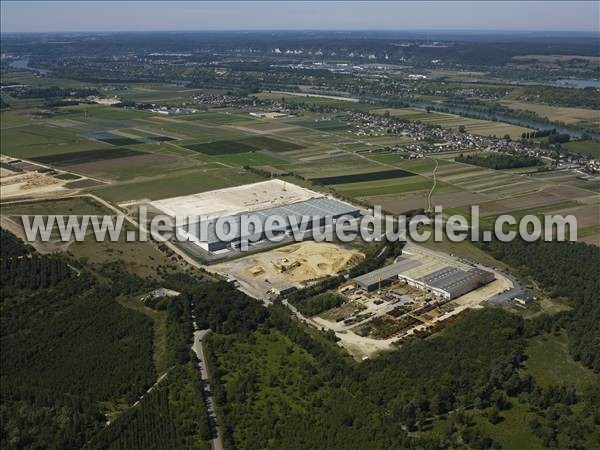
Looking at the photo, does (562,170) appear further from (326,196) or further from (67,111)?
(67,111)

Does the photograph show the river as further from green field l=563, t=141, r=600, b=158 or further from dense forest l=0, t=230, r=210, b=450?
dense forest l=0, t=230, r=210, b=450

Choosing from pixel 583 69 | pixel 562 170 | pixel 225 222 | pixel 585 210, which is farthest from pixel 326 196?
pixel 583 69

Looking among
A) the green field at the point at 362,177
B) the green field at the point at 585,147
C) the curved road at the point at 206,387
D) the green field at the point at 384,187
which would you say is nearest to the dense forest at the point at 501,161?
the green field at the point at 585,147

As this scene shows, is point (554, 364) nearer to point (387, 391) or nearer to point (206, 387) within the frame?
point (387, 391)

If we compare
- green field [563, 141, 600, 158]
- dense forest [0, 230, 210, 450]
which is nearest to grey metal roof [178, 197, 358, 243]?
dense forest [0, 230, 210, 450]

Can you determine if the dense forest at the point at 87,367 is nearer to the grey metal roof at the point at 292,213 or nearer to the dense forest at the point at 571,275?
the grey metal roof at the point at 292,213

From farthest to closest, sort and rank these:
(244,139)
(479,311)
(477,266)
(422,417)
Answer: (244,139) → (477,266) → (479,311) → (422,417)
